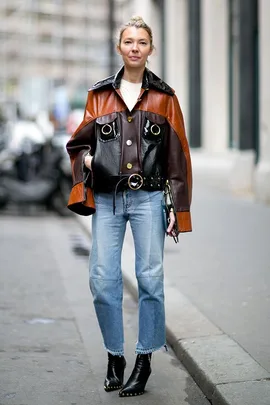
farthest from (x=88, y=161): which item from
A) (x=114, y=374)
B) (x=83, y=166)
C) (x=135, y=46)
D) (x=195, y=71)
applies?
(x=195, y=71)

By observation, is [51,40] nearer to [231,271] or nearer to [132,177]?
[231,271]

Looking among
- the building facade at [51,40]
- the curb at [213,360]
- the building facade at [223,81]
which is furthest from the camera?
the building facade at [51,40]

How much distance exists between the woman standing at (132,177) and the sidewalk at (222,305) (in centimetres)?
52

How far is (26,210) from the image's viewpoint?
52.0 feet

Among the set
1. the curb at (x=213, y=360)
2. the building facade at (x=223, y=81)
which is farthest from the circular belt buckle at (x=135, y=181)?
the building facade at (x=223, y=81)

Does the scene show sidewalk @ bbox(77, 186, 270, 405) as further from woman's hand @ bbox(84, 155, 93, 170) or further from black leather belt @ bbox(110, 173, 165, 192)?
woman's hand @ bbox(84, 155, 93, 170)

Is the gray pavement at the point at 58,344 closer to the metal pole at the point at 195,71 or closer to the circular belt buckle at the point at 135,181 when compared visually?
the circular belt buckle at the point at 135,181

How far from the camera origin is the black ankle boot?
462 centimetres

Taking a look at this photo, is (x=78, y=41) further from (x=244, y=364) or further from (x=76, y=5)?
(x=244, y=364)

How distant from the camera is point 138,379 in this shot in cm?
463

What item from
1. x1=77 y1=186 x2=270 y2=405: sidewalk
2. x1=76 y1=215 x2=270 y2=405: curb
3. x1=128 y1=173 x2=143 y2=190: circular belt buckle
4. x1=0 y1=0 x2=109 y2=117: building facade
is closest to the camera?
x1=76 y1=215 x2=270 y2=405: curb

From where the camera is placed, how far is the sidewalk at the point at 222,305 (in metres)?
4.65

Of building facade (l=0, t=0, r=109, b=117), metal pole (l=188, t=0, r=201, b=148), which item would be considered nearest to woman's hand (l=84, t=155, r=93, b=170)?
metal pole (l=188, t=0, r=201, b=148)

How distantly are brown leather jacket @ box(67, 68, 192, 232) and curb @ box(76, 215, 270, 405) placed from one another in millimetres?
807
